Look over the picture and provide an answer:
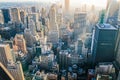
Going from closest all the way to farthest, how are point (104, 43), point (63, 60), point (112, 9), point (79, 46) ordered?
1. point (104, 43)
2. point (63, 60)
3. point (79, 46)
4. point (112, 9)

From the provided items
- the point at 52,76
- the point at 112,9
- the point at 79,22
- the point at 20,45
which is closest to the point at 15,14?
the point at 20,45

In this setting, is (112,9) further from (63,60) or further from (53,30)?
(63,60)

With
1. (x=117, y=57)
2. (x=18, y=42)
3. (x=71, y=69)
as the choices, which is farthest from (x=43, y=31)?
(x=117, y=57)

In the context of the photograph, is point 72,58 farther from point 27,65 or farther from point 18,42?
point 18,42

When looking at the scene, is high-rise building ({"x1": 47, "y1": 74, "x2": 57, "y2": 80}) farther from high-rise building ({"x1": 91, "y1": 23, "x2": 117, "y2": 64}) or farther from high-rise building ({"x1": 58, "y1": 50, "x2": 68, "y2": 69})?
high-rise building ({"x1": 91, "y1": 23, "x2": 117, "y2": 64})

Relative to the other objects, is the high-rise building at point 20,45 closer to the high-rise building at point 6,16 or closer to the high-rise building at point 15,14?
the high-rise building at point 15,14

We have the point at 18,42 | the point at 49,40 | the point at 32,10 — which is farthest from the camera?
the point at 32,10

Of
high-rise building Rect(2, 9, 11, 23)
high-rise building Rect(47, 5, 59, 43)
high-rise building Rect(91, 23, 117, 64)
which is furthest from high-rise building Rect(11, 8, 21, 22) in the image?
high-rise building Rect(91, 23, 117, 64)

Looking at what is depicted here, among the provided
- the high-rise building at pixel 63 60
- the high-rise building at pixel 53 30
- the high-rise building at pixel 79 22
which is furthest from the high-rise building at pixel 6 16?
the high-rise building at pixel 63 60

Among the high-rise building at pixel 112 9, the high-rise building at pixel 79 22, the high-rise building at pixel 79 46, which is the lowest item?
the high-rise building at pixel 79 46
